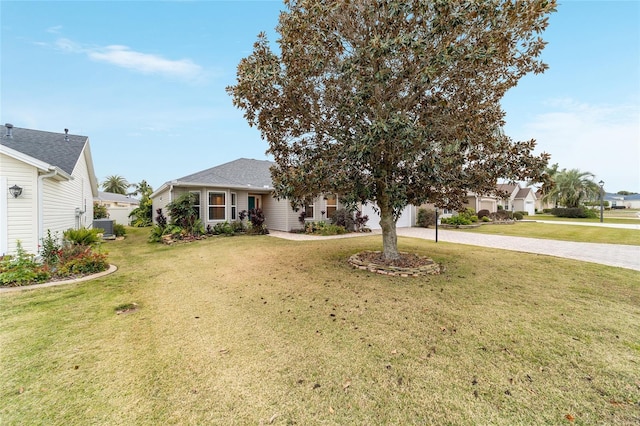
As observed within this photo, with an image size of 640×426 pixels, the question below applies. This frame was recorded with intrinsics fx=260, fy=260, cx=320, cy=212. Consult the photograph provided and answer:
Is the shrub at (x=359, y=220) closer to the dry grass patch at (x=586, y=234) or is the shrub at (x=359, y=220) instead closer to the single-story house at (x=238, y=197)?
the single-story house at (x=238, y=197)

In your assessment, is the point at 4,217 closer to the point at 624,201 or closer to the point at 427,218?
the point at 427,218

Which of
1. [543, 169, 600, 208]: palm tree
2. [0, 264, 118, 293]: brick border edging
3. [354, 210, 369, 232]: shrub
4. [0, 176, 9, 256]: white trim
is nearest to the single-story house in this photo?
[354, 210, 369, 232]: shrub

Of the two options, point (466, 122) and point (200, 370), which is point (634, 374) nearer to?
point (200, 370)

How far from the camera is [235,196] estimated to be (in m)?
14.8

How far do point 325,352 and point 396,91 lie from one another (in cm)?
563

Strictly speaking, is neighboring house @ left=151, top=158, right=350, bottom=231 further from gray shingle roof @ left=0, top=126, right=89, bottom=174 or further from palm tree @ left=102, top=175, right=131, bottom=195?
palm tree @ left=102, top=175, right=131, bottom=195

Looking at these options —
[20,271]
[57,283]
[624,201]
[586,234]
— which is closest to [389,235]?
[57,283]

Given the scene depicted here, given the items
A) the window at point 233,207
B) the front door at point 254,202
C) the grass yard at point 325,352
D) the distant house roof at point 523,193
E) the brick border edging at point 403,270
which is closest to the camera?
the grass yard at point 325,352

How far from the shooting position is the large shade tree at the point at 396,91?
16.0 ft

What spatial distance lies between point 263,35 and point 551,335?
25.6ft

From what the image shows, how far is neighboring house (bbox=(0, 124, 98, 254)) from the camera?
673 centimetres

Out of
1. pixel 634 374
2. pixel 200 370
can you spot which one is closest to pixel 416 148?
pixel 634 374

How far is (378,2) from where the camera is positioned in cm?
511

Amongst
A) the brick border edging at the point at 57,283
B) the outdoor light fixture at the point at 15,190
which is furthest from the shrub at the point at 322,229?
the outdoor light fixture at the point at 15,190
